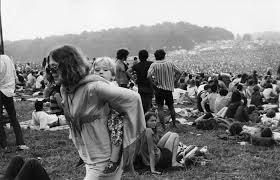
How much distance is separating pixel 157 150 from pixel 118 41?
88616 mm

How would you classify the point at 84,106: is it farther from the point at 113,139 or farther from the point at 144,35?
the point at 144,35

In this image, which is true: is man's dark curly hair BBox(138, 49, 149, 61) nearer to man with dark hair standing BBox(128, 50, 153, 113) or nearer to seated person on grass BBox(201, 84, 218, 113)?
man with dark hair standing BBox(128, 50, 153, 113)

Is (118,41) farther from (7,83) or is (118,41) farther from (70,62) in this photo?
(70,62)

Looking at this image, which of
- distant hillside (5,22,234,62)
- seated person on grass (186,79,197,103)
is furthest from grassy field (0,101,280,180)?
distant hillside (5,22,234,62)

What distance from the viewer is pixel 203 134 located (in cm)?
798

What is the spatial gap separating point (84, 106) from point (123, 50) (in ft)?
18.2

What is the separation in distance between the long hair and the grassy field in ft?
9.45

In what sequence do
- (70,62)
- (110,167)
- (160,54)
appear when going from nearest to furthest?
(70,62)
(110,167)
(160,54)

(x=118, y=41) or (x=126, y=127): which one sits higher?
(x=126, y=127)

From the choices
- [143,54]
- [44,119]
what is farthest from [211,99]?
[44,119]

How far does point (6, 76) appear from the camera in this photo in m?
6.26

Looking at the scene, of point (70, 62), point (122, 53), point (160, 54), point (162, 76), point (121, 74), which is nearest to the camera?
point (70, 62)

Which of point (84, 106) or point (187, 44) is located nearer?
point (84, 106)

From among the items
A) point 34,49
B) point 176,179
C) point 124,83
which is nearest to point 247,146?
point 176,179
